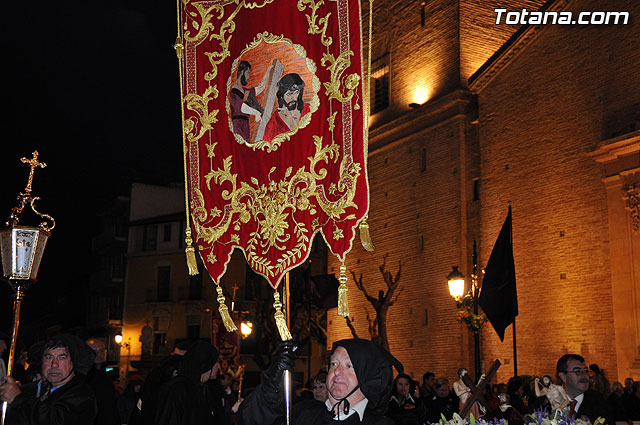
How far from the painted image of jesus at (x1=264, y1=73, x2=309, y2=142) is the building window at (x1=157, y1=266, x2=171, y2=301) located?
4217cm

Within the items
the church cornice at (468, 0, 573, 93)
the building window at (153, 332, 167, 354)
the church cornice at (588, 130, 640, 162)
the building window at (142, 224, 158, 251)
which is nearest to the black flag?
the church cornice at (588, 130, 640, 162)

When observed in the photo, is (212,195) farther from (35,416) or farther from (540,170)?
(540,170)

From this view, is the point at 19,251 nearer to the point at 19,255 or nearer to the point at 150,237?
the point at 19,255

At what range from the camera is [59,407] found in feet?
18.7

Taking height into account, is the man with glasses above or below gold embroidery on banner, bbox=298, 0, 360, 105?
below

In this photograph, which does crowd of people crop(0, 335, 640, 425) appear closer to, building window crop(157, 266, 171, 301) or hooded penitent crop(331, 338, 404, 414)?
hooded penitent crop(331, 338, 404, 414)

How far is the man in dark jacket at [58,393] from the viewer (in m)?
5.71

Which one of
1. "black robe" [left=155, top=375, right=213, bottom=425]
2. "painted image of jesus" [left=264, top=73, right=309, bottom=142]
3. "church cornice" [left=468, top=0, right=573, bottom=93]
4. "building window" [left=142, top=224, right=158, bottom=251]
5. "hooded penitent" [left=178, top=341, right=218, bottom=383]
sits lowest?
"black robe" [left=155, top=375, right=213, bottom=425]

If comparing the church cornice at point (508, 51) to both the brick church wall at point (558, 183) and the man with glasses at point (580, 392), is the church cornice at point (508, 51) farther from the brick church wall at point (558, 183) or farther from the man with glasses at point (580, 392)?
the man with glasses at point (580, 392)

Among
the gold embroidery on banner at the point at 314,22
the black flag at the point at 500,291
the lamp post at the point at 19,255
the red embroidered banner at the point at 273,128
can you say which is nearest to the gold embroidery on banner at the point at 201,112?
the red embroidered banner at the point at 273,128

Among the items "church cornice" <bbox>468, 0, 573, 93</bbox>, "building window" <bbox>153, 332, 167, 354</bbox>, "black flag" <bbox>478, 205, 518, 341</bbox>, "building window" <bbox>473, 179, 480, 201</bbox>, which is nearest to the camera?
"black flag" <bbox>478, 205, 518, 341</bbox>

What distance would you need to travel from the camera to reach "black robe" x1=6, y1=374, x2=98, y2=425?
5.68m

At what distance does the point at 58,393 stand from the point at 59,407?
0.44ft

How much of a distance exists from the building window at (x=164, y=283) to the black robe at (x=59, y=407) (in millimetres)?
42361
